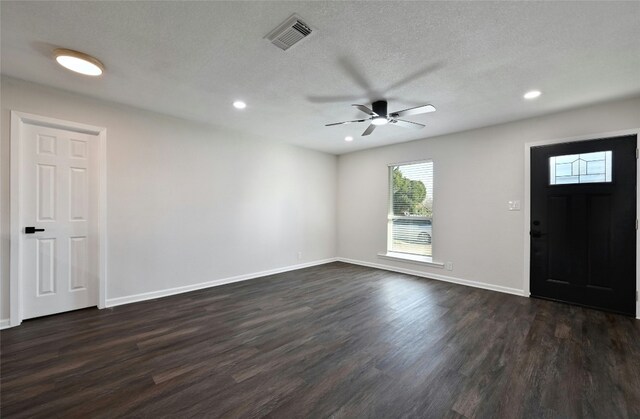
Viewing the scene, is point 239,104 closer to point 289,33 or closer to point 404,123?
point 289,33

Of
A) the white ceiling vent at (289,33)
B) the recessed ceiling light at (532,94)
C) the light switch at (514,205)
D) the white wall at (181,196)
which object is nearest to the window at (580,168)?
the light switch at (514,205)

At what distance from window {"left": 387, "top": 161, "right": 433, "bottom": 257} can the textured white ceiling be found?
1.67 meters

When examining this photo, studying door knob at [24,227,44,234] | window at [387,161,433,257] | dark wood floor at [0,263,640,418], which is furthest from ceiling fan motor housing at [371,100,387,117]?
door knob at [24,227,44,234]

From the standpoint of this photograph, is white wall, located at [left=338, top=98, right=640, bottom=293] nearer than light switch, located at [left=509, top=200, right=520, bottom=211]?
Yes

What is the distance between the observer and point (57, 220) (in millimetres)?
3102

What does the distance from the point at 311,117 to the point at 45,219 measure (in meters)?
3.44

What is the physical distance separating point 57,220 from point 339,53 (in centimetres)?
365

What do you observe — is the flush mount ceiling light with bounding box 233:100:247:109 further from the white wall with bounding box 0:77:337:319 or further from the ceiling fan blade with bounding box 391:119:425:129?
the ceiling fan blade with bounding box 391:119:425:129

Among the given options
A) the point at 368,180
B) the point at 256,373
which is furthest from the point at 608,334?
the point at 368,180

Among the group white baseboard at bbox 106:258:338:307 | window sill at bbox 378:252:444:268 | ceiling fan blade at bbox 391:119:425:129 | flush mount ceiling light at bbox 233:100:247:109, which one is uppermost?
flush mount ceiling light at bbox 233:100:247:109

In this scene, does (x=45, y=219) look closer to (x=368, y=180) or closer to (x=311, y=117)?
(x=311, y=117)

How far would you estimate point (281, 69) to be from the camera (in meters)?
2.56

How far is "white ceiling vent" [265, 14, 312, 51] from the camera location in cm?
191

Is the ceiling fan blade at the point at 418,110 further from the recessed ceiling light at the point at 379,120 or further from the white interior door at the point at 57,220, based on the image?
the white interior door at the point at 57,220
